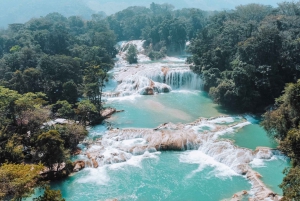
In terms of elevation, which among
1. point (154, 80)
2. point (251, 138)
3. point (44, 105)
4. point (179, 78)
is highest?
point (179, 78)

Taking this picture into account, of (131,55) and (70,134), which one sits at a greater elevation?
(131,55)

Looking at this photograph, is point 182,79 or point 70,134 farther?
point 182,79

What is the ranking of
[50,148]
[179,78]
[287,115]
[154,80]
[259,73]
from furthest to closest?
[154,80]
[179,78]
[259,73]
[287,115]
[50,148]

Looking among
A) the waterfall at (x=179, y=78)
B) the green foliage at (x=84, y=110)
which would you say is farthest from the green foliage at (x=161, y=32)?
the green foliage at (x=84, y=110)

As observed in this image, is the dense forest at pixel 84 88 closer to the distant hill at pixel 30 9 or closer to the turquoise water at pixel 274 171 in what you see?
the turquoise water at pixel 274 171

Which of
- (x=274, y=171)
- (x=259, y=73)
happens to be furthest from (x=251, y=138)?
(x=259, y=73)

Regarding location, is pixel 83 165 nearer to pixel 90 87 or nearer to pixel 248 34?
pixel 90 87

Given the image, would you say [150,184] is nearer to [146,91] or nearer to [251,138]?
[251,138]
